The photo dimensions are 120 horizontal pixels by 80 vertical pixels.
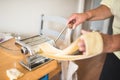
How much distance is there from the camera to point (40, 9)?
202 centimetres

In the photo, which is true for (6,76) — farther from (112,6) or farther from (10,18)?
(10,18)

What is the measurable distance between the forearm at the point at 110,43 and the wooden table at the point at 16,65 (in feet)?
1.60

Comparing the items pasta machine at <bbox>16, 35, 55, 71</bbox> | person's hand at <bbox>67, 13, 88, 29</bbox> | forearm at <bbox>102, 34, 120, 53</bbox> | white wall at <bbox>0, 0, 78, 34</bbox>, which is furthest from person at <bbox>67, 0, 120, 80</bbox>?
white wall at <bbox>0, 0, 78, 34</bbox>

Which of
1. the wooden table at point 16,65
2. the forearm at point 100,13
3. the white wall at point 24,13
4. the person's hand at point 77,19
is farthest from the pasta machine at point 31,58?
the white wall at point 24,13

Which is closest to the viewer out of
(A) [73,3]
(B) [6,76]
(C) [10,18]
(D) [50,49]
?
(D) [50,49]

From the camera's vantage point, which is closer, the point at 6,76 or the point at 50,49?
the point at 50,49

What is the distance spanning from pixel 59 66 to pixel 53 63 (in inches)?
4.1

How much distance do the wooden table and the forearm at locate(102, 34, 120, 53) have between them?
49 cm

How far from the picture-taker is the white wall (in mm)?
1690

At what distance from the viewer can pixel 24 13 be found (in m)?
1.86

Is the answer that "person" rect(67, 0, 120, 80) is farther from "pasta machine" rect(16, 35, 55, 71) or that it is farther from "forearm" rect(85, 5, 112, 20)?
"pasta machine" rect(16, 35, 55, 71)

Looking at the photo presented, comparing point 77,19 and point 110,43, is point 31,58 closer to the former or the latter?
point 77,19

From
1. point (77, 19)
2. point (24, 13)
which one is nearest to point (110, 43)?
point (77, 19)

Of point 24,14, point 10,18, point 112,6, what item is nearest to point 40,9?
point 24,14
